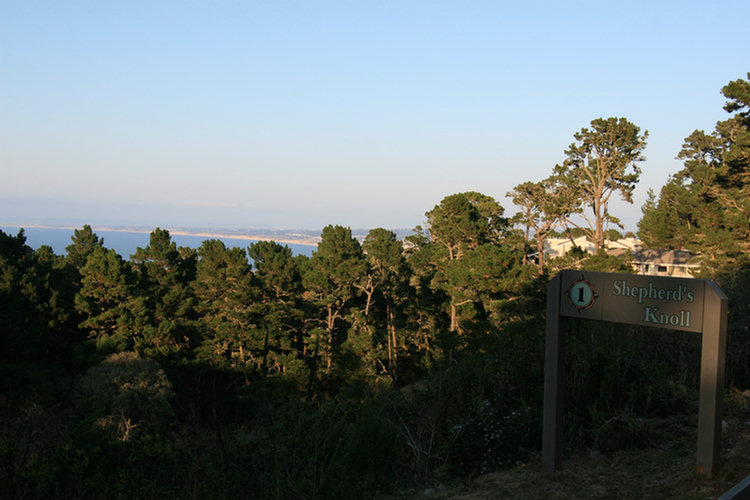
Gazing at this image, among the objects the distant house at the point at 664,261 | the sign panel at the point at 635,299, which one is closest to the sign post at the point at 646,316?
the sign panel at the point at 635,299

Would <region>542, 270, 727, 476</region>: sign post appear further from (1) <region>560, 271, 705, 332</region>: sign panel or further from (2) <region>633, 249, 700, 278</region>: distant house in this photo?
(2) <region>633, 249, 700, 278</region>: distant house

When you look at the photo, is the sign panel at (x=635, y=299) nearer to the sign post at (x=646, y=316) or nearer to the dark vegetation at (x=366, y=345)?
the sign post at (x=646, y=316)

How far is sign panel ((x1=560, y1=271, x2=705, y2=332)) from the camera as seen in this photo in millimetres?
4816

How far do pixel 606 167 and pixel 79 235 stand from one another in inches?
1682

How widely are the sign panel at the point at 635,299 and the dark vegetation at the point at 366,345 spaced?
1541 millimetres

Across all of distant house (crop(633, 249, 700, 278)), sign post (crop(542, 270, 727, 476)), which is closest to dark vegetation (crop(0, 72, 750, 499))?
sign post (crop(542, 270, 727, 476))

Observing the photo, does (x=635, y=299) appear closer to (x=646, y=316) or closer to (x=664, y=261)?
(x=646, y=316)

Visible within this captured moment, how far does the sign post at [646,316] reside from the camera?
15.4 ft

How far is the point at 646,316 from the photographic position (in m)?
5.04

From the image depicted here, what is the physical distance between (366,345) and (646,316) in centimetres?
2766

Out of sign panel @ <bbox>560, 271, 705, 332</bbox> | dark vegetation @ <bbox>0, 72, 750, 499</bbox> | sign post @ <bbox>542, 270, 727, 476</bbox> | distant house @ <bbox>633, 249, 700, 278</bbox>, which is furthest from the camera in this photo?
distant house @ <bbox>633, 249, 700, 278</bbox>

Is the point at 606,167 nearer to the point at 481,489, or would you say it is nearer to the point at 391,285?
the point at 391,285

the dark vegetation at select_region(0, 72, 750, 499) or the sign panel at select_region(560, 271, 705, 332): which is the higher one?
the sign panel at select_region(560, 271, 705, 332)

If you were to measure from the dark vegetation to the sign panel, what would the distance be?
1.54 meters
